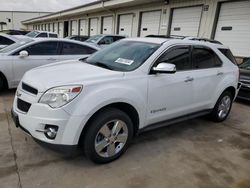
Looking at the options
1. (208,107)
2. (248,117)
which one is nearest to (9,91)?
(208,107)

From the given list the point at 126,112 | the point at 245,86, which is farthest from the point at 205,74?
the point at 245,86

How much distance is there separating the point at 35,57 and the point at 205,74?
14.1 ft

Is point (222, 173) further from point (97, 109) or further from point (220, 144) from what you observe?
point (97, 109)

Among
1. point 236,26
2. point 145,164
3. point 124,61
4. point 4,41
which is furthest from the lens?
point 236,26

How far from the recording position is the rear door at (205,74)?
4090 mm

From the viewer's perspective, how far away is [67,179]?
277 centimetres

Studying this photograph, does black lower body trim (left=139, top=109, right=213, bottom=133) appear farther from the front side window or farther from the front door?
the front side window

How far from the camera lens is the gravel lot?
278cm

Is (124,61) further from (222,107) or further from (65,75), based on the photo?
(222,107)

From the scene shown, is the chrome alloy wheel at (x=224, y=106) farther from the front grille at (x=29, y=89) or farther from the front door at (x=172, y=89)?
the front grille at (x=29, y=89)

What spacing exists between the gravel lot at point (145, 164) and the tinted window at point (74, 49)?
2965 mm

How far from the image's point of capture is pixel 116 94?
295 centimetres

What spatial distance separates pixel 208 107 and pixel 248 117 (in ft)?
5.81

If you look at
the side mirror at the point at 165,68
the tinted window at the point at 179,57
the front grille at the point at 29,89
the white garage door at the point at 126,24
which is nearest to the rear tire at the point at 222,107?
the tinted window at the point at 179,57
